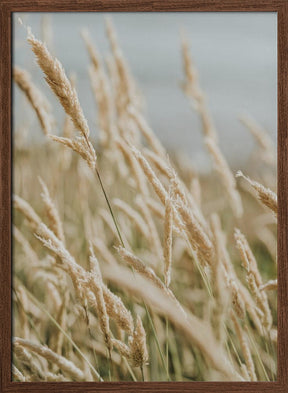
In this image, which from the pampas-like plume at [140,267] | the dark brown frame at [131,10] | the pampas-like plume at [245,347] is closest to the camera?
the pampas-like plume at [140,267]

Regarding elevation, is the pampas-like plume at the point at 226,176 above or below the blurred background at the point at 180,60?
below

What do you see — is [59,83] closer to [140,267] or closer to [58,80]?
[58,80]

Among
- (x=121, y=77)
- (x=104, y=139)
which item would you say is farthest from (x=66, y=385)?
(x=121, y=77)

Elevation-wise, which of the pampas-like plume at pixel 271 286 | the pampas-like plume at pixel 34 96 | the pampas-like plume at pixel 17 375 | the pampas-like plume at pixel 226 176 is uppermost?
the pampas-like plume at pixel 34 96

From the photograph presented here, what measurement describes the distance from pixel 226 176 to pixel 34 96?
1.46 feet

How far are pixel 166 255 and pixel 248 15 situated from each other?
1.93 ft

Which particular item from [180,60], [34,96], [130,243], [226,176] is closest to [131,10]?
[180,60]

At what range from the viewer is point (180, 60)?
3.96 ft

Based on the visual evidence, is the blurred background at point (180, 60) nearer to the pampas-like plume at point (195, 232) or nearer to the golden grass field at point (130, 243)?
the golden grass field at point (130, 243)

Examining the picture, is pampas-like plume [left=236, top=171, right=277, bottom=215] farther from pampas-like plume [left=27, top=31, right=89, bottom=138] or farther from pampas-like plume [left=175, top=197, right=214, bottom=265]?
pampas-like plume [left=27, top=31, right=89, bottom=138]

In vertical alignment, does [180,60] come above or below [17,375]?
above

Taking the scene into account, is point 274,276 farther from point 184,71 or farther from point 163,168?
point 184,71

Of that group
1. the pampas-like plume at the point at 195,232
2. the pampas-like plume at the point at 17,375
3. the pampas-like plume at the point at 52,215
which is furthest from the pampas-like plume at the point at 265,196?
the pampas-like plume at the point at 17,375

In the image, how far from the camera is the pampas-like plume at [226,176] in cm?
118
